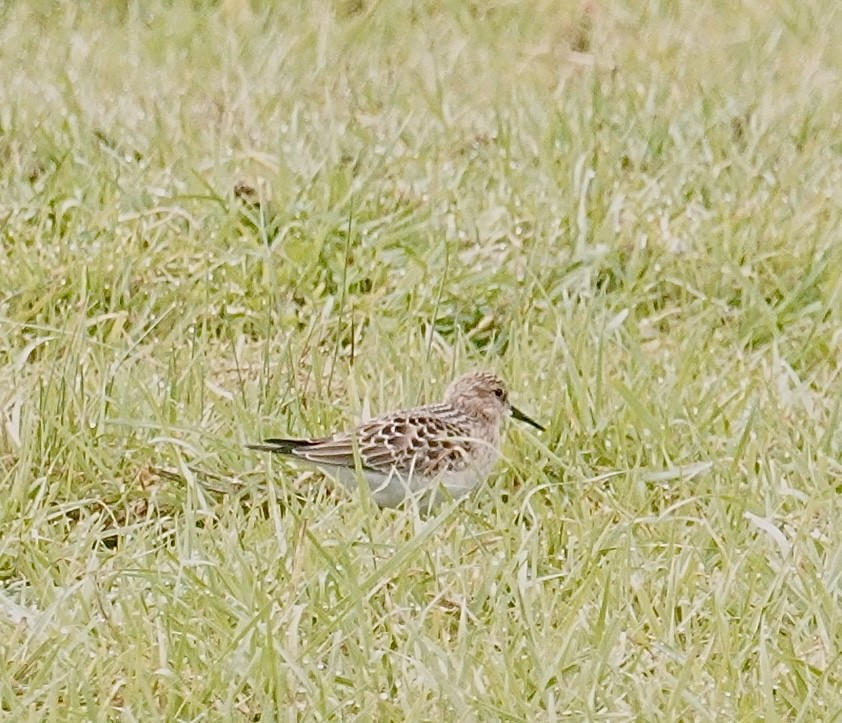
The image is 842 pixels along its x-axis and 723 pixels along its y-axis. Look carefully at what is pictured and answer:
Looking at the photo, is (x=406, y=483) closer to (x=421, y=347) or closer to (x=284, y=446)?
(x=284, y=446)

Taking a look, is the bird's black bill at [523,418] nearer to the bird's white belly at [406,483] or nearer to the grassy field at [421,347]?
the grassy field at [421,347]

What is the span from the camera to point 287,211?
7809 mm

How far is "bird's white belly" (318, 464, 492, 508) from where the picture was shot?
5.86 metres

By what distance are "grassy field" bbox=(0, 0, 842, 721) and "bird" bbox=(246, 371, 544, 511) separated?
129mm

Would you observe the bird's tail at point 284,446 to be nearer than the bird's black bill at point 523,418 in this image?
Yes

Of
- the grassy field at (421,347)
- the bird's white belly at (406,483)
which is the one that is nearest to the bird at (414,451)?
the bird's white belly at (406,483)

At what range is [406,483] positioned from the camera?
5.93 metres

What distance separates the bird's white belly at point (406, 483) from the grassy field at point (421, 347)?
0.33ft

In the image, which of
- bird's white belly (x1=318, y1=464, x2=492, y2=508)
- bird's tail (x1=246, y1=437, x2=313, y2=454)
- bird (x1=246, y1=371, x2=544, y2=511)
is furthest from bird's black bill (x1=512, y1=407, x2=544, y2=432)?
bird's tail (x1=246, y1=437, x2=313, y2=454)

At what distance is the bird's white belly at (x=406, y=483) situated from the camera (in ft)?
19.2

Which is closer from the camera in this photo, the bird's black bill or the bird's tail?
the bird's tail

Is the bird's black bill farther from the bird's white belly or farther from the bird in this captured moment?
the bird's white belly

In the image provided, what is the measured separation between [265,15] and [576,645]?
609cm

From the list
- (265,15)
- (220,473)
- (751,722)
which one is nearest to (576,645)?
(751,722)
